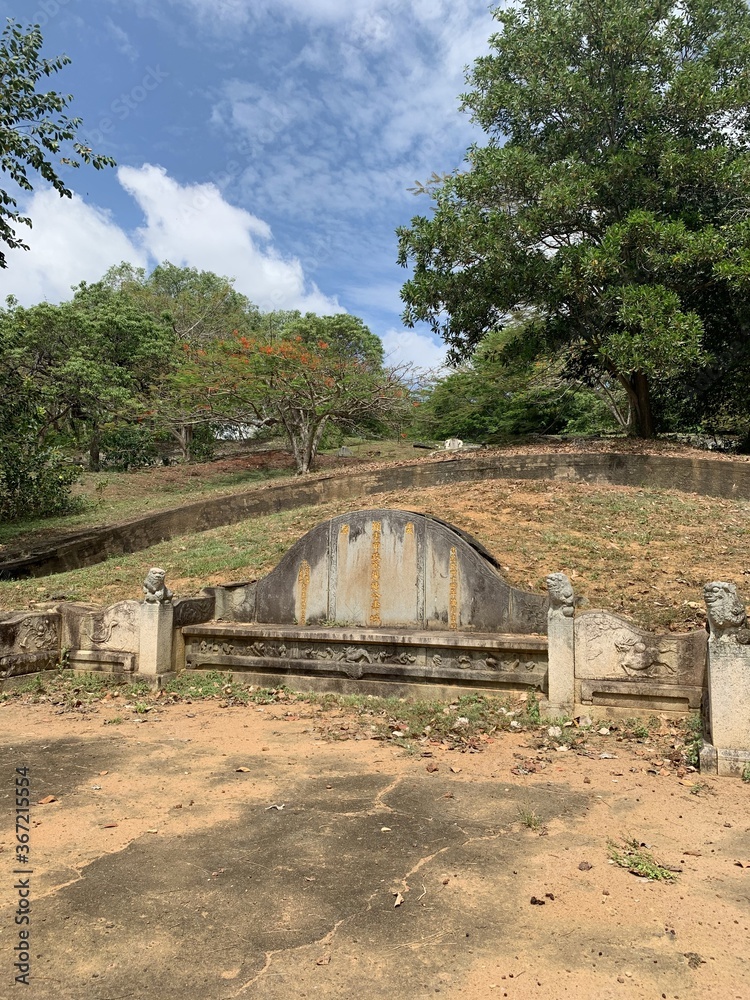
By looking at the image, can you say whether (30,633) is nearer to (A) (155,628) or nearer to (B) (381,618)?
(A) (155,628)

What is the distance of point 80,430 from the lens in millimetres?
26438

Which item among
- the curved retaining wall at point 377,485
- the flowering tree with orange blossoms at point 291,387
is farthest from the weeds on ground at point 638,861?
the flowering tree with orange blossoms at point 291,387

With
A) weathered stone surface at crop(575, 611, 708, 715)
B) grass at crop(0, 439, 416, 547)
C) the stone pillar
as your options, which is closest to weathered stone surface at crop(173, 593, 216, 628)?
the stone pillar

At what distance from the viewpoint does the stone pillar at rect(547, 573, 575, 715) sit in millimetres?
5680

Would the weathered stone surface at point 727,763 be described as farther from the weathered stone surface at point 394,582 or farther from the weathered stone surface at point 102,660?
the weathered stone surface at point 102,660

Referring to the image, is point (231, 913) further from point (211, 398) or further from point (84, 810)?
point (211, 398)

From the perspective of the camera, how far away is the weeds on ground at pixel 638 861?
3.21 metres

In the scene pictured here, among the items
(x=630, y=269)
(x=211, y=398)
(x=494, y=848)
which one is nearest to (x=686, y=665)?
(x=494, y=848)

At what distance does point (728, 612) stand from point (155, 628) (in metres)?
5.61

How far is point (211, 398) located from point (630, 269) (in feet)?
43.9

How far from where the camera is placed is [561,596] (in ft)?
18.9

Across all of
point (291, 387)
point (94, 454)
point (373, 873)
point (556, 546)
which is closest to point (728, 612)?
point (373, 873)

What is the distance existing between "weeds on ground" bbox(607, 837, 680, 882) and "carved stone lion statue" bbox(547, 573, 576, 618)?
7.69 feet

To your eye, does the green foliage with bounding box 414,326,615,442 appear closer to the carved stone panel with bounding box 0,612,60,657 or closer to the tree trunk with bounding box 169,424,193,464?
the tree trunk with bounding box 169,424,193,464
